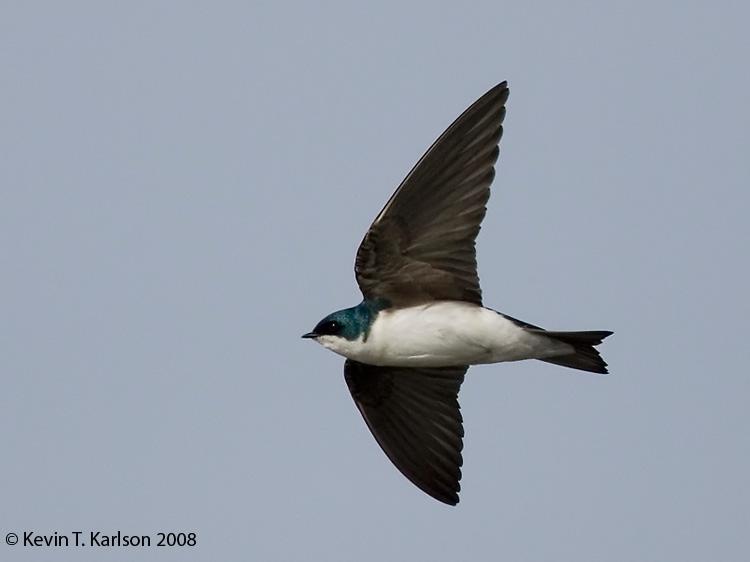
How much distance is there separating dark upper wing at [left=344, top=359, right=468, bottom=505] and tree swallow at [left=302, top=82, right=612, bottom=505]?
324 mm

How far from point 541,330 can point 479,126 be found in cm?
99

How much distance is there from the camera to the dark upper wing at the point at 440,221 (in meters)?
A: 6.79

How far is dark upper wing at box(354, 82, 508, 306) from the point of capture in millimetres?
6785

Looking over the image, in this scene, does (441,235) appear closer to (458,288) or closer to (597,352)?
(458,288)

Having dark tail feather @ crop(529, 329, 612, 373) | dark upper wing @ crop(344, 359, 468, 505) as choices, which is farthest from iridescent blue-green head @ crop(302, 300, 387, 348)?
dark tail feather @ crop(529, 329, 612, 373)

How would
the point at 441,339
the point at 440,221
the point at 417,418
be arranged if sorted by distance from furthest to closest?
the point at 417,418 → the point at 441,339 → the point at 440,221

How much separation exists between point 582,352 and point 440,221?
0.90m

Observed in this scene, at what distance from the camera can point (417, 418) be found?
7.70 meters

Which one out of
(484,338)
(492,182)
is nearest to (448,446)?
(484,338)

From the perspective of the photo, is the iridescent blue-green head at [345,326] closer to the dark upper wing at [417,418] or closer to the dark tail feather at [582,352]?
the dark upper wing at [417,418]

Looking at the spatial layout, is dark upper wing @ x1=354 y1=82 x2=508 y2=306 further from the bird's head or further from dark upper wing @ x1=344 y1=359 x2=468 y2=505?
dark upper wing @ x1=344 y1=359 x2=468 y2=505

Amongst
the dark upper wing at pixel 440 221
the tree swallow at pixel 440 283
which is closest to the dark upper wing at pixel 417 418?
the tree swallow at pixel 440 283

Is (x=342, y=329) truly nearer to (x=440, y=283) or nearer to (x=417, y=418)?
(x=440, y=283)

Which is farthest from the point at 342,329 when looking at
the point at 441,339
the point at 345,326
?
the point at 441,339
